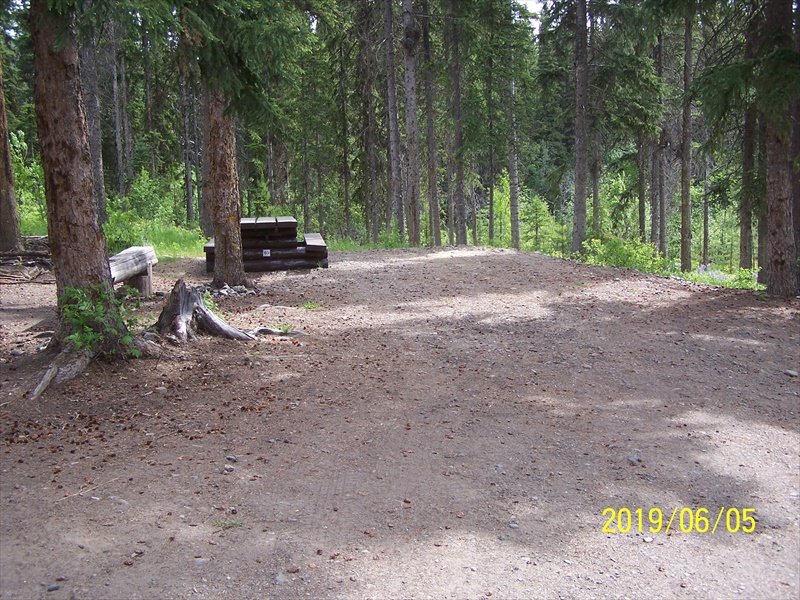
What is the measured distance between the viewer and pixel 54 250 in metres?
7.01

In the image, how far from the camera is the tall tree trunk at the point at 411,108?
68.3 feet

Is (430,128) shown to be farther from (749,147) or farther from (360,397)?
(360,397)

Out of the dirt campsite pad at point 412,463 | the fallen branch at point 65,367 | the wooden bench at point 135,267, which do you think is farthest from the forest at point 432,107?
the dirt campsite pad at point 412,463

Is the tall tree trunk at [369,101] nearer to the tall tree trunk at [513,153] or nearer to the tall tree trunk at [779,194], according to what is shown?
the tall tree trunk at [513,153]

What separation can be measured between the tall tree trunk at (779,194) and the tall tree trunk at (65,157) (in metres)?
9.16

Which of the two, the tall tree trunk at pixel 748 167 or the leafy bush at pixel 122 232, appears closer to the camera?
the tall tree trunk at pixel 748 167

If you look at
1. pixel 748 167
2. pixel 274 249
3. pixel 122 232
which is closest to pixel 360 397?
pixel 274 249

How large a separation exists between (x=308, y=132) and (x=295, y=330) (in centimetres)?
2861

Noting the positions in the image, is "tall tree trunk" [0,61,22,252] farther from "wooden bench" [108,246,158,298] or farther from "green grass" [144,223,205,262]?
"wooden bench" [108,246,158,298]

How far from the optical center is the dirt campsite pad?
163 inches

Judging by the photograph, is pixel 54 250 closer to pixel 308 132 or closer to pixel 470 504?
pixel 470 504

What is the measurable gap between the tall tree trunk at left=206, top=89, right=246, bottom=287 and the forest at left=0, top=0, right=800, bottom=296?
0.12ft

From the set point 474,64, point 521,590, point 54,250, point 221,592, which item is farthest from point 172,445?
point 474,64

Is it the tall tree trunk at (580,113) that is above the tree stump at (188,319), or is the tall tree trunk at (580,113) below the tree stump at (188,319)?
above
